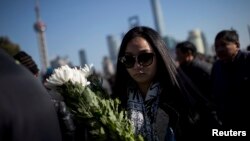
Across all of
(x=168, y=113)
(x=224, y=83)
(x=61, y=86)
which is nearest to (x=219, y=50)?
(x=224, y=83)

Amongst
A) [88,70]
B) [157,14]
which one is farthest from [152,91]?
[157,14]

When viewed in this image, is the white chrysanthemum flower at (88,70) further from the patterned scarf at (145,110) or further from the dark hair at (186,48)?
the dark hair at (186,48)

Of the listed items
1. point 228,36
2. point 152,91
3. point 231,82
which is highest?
point 228,36

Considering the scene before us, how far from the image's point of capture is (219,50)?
452cm

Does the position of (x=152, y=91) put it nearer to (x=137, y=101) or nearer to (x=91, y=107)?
(x=137, y=101)

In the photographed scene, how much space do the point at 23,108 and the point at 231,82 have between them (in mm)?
3671

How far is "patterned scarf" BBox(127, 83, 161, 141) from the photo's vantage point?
2100 mm

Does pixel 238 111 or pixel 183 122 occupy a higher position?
pixel 183 122

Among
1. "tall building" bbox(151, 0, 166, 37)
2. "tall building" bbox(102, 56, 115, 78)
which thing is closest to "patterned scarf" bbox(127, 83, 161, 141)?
"tall building" bbox(102, 56, 115, 78)

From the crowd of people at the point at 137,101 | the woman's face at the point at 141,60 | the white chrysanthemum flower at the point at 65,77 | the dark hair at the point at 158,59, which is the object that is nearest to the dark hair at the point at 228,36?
the crowd of people at the point at 137,101

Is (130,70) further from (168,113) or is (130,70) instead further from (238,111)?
(238,111)

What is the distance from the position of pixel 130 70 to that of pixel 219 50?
2545 millimetres

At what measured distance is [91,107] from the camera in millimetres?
1901

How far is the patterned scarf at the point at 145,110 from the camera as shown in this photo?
2.10 meters
